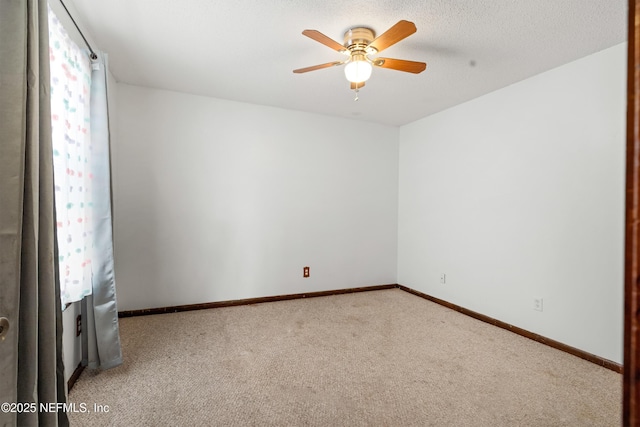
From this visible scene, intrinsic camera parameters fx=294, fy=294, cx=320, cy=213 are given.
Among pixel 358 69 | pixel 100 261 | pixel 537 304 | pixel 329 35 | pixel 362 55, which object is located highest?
pixel 329 35

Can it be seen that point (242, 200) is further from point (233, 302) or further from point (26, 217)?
point (26, 217)

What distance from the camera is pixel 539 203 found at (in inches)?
100

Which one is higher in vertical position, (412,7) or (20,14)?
(412,7)

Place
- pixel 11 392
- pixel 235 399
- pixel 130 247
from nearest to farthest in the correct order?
1. pixel 11 392
2. pixel 235 399
3. pixel 130 247

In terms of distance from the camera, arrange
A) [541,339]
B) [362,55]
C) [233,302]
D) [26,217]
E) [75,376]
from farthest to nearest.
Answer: [233,302] → [541,339] → [362,55] → [75,376] → [26,217]

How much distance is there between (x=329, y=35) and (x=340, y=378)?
2.32 meters

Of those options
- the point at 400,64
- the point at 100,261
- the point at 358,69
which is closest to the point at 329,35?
the point at 358,69

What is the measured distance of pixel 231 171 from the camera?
3309 mm

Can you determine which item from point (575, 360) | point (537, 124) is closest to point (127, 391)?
point (575, 360)

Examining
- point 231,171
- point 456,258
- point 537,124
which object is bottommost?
point 456,258

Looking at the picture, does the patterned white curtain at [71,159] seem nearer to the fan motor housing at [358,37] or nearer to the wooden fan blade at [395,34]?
the fan motor housing at [358,37]

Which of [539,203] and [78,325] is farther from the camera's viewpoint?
[539,203]

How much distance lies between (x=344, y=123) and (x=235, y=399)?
3.23 metres

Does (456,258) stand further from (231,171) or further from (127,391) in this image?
(127,391)
